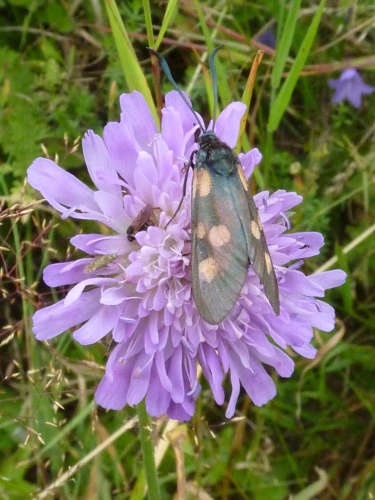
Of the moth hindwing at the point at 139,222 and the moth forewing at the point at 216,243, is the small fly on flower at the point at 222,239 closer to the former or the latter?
the moth forewing at the point at 216,243

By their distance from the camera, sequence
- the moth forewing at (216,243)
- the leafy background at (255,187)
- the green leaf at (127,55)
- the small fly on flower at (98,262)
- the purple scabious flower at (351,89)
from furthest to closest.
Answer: the purple scabious flower at (351,89) → the leafy background at (255,187) → the green leaf at (127,55) → the small fly on flower at (98,262) → the moth forewing at (216,243)

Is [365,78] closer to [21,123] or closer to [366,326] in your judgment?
[366,326]

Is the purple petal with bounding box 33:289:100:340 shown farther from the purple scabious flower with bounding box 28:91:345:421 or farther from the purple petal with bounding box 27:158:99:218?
the purple petal with bounding box 27:158:99:218

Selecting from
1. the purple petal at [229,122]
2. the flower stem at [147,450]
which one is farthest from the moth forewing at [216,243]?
the flower stem at [147,450]

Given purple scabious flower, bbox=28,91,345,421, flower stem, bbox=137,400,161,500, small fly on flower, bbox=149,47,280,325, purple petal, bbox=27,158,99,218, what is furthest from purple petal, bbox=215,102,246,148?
flower stem, bbox=137,400,161,500

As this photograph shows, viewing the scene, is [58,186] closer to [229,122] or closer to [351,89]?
[229,122]

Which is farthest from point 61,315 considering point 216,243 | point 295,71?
point 295,71

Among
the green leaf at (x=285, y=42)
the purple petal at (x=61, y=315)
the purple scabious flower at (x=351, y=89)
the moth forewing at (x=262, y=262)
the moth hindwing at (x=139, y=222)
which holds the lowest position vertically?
the purple petal at (x=61, y=315)
